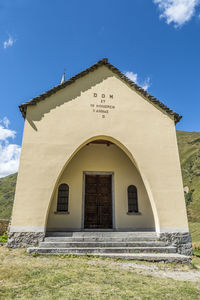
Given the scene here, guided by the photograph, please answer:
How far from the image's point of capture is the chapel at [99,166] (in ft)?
26.2

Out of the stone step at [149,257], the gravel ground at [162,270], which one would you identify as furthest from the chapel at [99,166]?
the gravel ground at [162,270]

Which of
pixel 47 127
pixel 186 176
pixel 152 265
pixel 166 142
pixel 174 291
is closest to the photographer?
pixel 174 291

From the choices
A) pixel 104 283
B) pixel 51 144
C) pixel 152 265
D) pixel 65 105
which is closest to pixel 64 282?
pixel 104 283

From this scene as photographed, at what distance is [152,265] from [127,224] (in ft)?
11.4

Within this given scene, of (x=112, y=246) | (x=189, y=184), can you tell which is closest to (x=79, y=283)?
(x=112, y=246)

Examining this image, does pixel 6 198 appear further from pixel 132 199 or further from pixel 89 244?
pixel 89 244

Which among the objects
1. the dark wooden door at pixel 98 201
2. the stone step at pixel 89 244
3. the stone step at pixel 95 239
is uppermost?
the dark wooden door at pixel 98 201

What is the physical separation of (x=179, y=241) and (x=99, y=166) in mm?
4965

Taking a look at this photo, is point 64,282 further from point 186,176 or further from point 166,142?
point 186,176

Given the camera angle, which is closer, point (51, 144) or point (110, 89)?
point (51, 144)

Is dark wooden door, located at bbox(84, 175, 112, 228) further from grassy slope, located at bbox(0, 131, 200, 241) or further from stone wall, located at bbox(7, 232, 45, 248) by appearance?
grassy slope, located at bbox(0, 131, 200, 241)

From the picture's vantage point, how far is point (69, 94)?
30.8 feet

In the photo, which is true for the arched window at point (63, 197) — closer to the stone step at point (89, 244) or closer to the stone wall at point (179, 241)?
the stone step at point (89, 244)

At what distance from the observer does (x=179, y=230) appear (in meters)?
8.14
